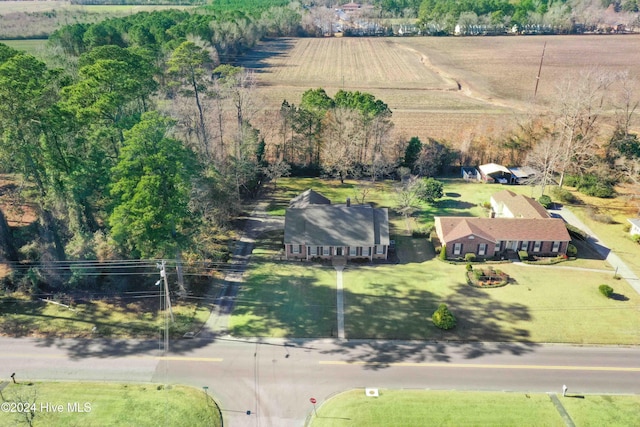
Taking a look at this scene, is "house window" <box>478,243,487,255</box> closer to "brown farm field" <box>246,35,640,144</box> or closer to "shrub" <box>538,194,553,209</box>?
"shrub" <box>538,194,553,209</box>

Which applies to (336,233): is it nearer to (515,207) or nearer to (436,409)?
(436,409)

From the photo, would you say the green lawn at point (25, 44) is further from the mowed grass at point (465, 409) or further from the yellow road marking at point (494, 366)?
the mowed grass at point (465, 409)

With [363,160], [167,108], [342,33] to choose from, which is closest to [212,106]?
[167,108]

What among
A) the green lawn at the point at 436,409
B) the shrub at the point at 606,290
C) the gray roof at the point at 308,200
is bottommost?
the green lawn at the point at 436,409

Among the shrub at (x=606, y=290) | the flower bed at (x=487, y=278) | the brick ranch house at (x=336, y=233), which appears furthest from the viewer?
the brick ranch house at (x=336, y=233)

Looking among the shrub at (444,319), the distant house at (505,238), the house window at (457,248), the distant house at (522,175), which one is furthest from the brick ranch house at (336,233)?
the distant house at (522,175)

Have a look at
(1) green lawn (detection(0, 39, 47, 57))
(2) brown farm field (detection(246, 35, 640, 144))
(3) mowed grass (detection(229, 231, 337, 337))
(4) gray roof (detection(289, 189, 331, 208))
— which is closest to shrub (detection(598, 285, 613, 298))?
(3) mowed grass (detection(229, 231, 337, 337))

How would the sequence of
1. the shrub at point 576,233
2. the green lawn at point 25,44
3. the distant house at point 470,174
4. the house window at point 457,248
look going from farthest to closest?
1. the green lawn at point 25,44
2. the distant house at point 470,174
3. the shrub at point 576,233
4. the house window at point 457,248
